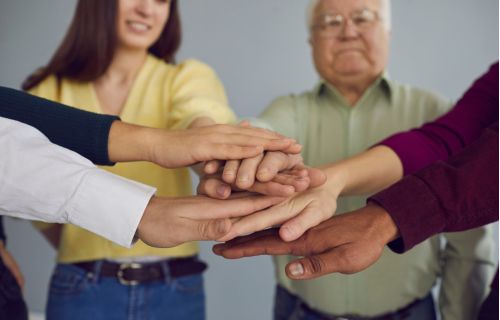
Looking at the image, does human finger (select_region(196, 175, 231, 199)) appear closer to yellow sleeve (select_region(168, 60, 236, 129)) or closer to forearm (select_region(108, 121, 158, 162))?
forearm (select_region(108, 121, 158, 162))

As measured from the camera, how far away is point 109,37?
94 cm

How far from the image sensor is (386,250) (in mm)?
996

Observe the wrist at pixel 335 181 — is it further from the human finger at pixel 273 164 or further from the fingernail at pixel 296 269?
the fingernail at pixel 296 269

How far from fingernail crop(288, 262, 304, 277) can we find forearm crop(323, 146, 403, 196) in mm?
226

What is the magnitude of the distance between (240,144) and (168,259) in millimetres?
324

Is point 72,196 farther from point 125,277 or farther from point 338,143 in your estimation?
point 338,143

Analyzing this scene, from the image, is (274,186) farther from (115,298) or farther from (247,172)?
(115,298)

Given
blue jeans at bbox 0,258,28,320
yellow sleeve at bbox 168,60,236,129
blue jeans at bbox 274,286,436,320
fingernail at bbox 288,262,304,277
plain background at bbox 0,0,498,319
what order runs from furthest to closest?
plain background at bbox 0,0,498,319 → blue jeans at bbox 274,286,436,320 → yellow sleeve at bbox 168,60,236,129 → blue jeans at bbox 0,258,28,320 → fingernail at bbox 288,262,304,277

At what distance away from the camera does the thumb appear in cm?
61

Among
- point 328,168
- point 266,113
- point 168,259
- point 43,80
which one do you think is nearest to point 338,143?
point 266,113

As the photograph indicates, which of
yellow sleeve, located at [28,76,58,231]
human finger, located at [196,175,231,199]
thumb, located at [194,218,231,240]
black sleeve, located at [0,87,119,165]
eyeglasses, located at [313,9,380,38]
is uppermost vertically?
eyeglasses, located at [313,9,380,38]

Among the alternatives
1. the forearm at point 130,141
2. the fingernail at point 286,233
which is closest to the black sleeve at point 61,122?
the forearm at point 130,141

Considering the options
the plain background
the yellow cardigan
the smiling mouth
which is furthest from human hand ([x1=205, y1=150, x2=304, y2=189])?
the plain background

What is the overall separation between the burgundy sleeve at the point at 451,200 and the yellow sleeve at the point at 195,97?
356 mm
